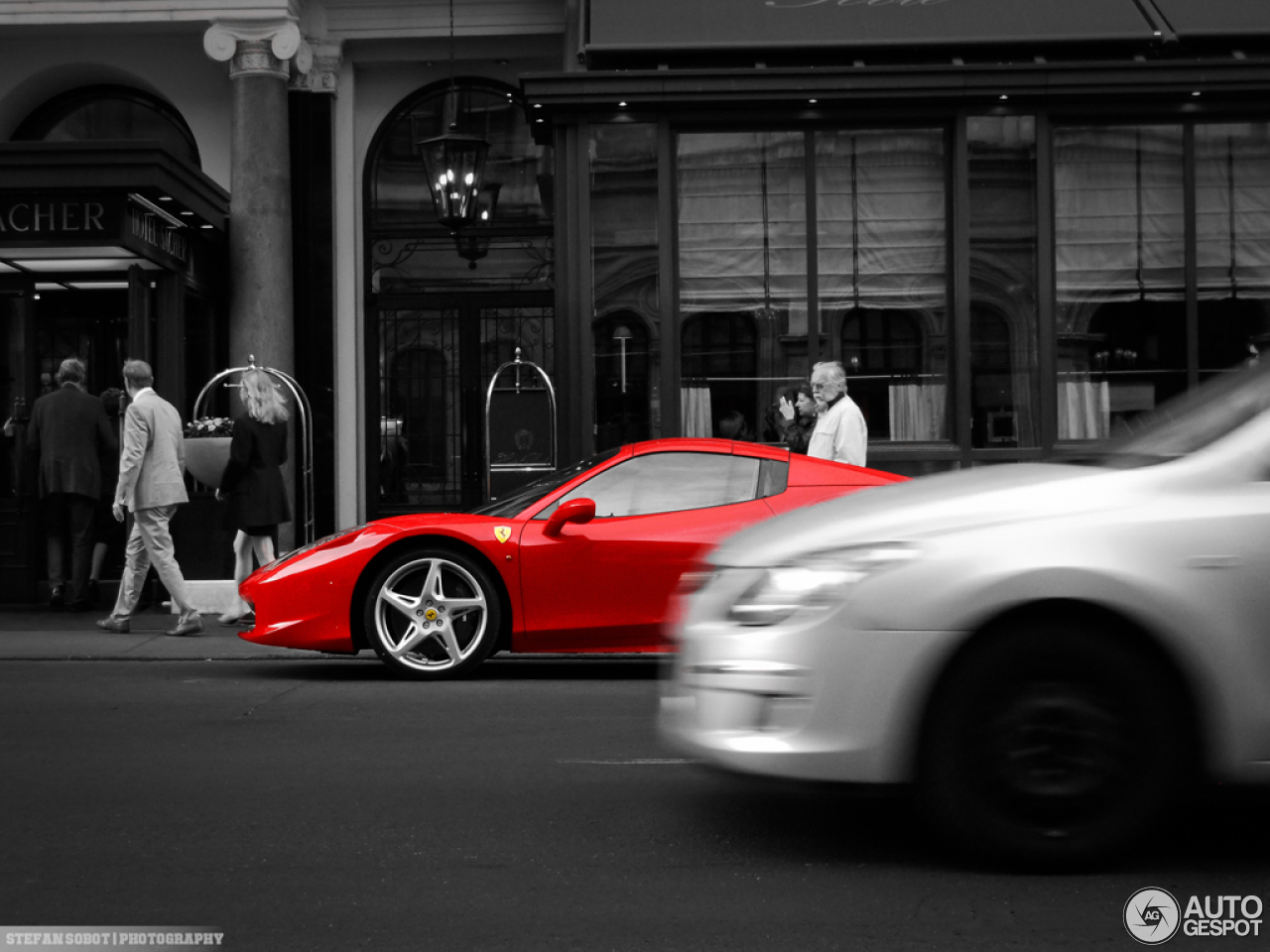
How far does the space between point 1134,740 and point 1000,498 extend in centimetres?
76

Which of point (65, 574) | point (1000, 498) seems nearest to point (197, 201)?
point (65, 574)

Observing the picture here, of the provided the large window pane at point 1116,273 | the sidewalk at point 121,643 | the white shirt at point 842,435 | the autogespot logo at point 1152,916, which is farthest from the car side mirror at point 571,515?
the large window pane at point 1116,273

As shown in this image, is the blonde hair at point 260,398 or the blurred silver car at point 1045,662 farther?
the blonde hair at point 260,398

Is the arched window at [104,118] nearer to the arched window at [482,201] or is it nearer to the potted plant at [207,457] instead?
the arched window at [482,201]

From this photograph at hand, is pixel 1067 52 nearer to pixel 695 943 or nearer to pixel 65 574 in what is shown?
pixel 65 574

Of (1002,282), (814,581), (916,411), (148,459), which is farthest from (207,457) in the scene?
(814,581)

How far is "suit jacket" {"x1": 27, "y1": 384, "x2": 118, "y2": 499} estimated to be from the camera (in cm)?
1238

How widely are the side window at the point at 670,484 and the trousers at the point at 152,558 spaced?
3.59 meters

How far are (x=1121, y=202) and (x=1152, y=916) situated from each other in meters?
10.9

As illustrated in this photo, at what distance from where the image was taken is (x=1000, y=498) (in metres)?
4.24

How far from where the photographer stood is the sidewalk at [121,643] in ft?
31.6

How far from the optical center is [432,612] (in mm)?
8336

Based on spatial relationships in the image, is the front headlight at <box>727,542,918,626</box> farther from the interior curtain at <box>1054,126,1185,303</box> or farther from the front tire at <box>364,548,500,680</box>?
the interior curtain at <box>1054,126,1185,303</box>

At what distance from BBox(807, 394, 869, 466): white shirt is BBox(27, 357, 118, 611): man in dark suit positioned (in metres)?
6.19
